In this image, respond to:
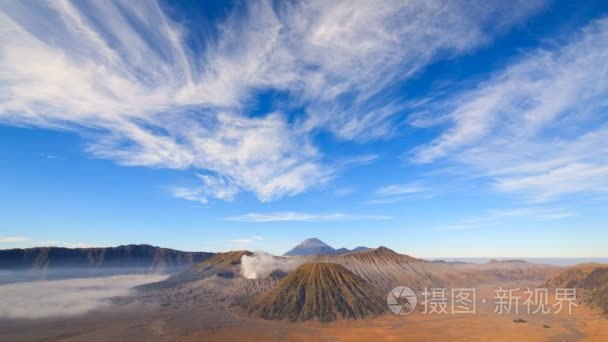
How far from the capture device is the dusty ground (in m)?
43.4

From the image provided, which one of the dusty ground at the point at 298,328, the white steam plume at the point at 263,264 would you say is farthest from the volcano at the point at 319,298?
the white steam plume at the point at 263,264

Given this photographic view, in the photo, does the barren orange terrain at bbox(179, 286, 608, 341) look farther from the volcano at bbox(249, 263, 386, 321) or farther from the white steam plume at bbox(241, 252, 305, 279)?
the white steam plume at bbox(241, 252, 305, 279)

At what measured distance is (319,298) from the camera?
2324 inches

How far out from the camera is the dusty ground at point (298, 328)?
43375 millimetres

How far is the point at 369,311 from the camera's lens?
58375 mm

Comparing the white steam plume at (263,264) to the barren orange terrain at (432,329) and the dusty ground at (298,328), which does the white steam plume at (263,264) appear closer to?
the dusty ground at (298,328)

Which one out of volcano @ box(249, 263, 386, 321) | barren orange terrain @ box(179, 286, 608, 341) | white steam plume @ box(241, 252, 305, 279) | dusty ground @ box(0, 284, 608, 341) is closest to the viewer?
barren orange terrain @ box(179, 286, 608, 341)

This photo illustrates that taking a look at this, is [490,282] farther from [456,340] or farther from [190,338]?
[190,338]

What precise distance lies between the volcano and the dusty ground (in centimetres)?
264

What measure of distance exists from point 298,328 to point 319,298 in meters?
10.3

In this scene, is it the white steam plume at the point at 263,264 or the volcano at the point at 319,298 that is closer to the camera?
the volcano at the point at 319,298

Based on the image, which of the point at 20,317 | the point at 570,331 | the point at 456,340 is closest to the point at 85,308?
the point at 20,317

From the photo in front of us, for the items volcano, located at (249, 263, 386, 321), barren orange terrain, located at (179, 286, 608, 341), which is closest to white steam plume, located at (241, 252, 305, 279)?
volcano, located at (249, 263, 386, 321)

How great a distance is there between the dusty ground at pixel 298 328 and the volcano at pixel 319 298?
8.65ft
